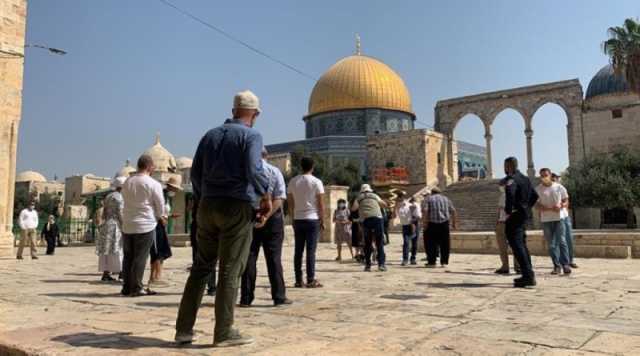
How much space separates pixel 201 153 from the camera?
10.2 ft

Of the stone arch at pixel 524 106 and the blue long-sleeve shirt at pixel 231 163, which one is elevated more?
the stone arch at pixel 524 106

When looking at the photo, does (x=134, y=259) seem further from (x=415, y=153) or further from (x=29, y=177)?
(x=29, y=177)

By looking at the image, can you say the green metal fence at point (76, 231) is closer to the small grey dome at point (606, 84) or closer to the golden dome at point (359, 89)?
the golden dome at point (359, 89)

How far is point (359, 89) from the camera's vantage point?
140 feet

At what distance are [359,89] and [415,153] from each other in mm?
10350

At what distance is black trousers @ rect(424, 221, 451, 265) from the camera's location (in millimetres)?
7816

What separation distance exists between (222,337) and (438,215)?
5554 mm

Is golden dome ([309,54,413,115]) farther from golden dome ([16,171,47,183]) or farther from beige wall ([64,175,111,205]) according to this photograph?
golden dome ([16,171,47,183])

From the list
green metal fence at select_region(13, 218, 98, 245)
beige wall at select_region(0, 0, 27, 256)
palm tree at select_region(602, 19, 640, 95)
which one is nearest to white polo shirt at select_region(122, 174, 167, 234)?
beige wall at select_region(0, 0, 27, 256)

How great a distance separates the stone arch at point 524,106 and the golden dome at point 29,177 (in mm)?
47344

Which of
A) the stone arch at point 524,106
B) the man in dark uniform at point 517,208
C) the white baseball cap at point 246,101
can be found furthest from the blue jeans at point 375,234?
the stone arch at point 524,106

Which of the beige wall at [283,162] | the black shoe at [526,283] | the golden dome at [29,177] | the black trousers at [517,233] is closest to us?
the black shoe at [526,283]

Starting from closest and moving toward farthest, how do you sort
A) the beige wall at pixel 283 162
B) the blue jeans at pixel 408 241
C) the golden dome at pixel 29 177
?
the blue jeans at pixel 408 241
the beige wall at pixel 283 162
the golden dome at pixel 29 177

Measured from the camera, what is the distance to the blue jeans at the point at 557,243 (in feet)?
22.0
